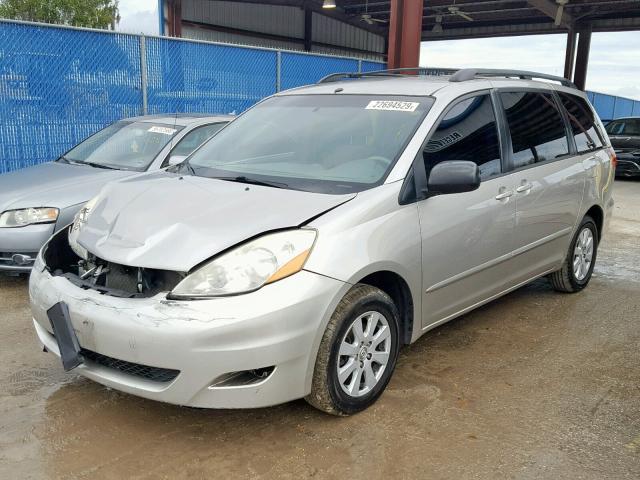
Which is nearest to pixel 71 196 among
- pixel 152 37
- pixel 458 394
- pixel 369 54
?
pixel 458 394

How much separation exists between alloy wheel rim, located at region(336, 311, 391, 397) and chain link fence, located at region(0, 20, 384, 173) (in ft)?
22.4

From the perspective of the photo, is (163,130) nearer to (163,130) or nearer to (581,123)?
(163,130)

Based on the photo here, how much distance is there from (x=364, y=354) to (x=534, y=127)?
242 cm

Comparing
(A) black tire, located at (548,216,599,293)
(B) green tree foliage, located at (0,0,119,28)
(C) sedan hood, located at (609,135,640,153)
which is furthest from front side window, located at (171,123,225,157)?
(B) green tree foliage, located at (0,0,119,28)

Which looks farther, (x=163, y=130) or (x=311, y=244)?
(x=163, y=130)

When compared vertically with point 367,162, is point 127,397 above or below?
below

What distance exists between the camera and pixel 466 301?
3.95 meters

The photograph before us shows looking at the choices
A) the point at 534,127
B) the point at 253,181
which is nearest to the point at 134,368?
the point at 253,181

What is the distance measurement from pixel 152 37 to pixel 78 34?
1.28 meters

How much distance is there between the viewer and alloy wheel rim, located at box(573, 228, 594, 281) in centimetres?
530

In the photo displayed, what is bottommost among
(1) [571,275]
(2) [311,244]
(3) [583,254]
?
(1) [571,275]

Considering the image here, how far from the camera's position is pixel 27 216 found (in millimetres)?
4996

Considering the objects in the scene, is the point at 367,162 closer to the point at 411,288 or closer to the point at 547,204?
the point at 411,288

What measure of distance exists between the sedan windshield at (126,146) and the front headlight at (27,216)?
40.6 inches
